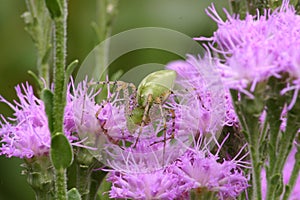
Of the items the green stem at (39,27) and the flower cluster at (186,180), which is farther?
the green stem at (39,27)

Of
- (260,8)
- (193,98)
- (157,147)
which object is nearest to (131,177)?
(157,147)

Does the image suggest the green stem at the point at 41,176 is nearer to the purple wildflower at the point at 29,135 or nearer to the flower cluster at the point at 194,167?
the purple wildflower at the point at 29,135

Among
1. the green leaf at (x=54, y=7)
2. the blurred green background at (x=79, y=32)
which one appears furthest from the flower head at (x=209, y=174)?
the blurred green background at (x=79, y=32)

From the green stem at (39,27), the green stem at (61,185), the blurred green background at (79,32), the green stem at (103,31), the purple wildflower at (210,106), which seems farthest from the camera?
the blurred green background at (79,32)

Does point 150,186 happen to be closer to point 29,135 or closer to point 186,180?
point 186,180

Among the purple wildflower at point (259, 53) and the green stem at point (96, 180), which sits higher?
the purple wildflower at point (259, 53)

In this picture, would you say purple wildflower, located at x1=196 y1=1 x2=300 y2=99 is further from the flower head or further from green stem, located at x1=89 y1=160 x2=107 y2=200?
green stem, located at x1=89 y1=160 x2=107 y2=200
